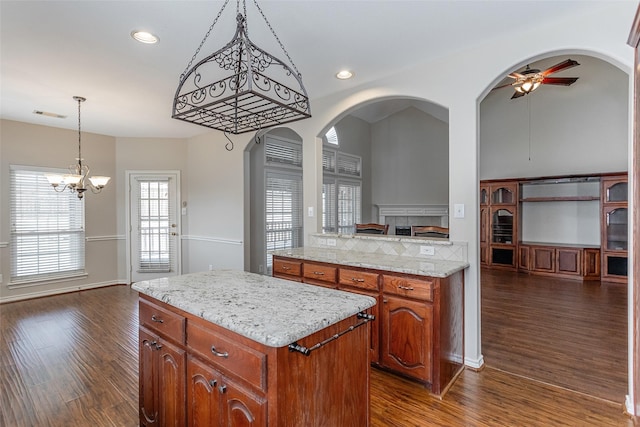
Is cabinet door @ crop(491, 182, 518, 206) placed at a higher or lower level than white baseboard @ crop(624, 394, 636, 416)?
higher

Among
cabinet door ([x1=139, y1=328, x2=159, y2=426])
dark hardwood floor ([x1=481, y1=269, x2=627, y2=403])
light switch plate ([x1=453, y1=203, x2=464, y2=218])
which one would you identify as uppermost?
light switch plate ([x1=453, y1=203, x2=464, y2=218])

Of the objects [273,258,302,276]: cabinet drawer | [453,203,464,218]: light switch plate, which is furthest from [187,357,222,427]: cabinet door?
[453,203,464,218]: light switch plate

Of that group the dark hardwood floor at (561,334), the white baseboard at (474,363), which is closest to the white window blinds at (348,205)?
the dark hardwood floor at (561,334)

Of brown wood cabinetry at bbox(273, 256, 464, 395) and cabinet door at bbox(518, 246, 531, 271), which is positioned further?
cabinet door at bbox(518, 246, 531, 271)

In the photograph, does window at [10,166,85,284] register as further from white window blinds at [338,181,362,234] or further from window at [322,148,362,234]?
white window blinds at [338,181,362,234]

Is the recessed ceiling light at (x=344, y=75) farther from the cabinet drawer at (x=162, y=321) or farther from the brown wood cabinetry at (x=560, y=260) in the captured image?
the brown wood cabinetry at (x=560, y=260)

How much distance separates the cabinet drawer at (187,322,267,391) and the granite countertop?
0.08m

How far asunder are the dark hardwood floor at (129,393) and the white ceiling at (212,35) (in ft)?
8.73

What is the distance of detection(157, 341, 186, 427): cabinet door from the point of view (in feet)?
5.14

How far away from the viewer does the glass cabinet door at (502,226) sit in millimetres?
6605

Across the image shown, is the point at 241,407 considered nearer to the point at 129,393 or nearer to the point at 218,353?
the point at 218,353

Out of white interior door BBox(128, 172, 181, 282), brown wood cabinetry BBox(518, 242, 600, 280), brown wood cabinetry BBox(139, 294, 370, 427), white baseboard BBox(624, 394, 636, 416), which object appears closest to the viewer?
brown wood cabinetry BBox(139, 294, 370, 427)

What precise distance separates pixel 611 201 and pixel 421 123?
3.98 meters

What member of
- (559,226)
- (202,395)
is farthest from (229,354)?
(559,226)
